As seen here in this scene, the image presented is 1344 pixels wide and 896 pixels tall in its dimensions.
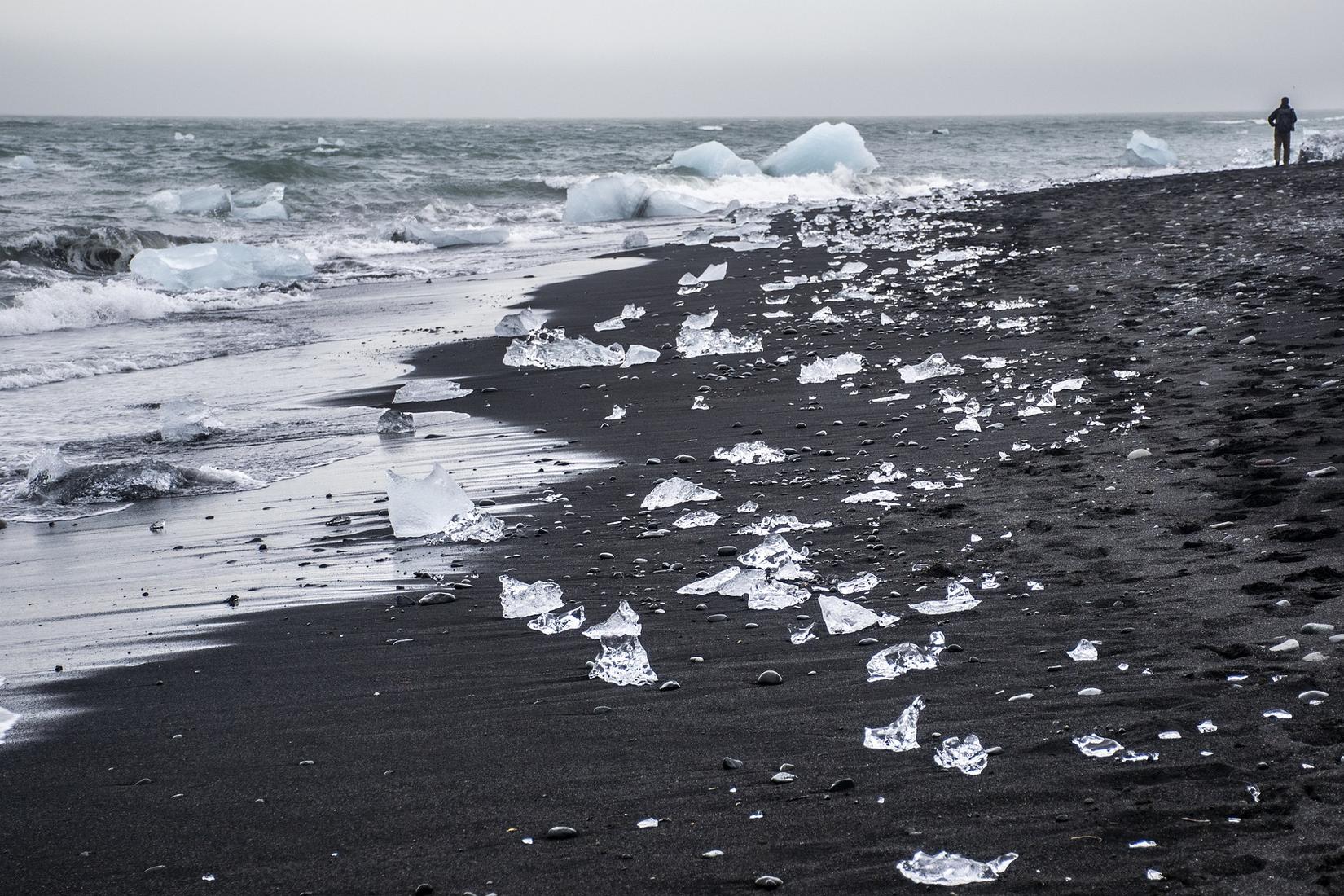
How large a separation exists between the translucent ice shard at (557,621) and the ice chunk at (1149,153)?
32.7 meters

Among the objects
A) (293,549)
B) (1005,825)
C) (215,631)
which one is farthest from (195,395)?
(1005,825)

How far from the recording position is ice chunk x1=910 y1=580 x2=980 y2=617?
3.09 m

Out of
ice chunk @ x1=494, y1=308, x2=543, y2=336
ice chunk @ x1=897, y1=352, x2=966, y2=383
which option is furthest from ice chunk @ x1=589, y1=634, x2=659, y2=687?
ice chunk @ x1=494, y1=308, x2=543, y2=336

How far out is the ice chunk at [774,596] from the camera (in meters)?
3.28

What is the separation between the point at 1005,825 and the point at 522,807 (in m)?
0.98

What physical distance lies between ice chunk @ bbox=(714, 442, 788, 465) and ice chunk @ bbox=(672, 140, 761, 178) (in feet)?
87.7

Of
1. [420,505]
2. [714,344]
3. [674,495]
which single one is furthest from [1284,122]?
[420,505]

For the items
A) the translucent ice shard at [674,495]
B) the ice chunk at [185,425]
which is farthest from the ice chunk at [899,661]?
the ice chunk at [185,425]

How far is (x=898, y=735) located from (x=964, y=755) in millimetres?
162

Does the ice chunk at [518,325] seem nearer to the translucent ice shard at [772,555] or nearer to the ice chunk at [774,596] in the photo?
the translucent ice shard at [772,555]

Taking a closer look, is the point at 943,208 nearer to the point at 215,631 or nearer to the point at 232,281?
the point at 232,281

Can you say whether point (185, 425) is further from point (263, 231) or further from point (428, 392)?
point (263, 231)

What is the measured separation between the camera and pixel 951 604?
3.12m

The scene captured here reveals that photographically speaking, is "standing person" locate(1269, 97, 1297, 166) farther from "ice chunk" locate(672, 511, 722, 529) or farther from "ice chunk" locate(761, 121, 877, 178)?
"ice chunk" locate(672, 511, 722, 529)
